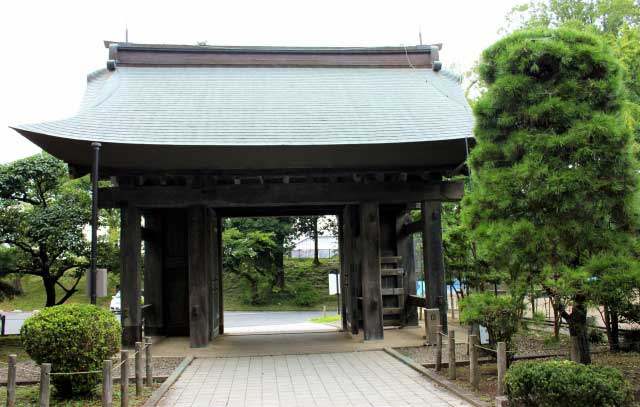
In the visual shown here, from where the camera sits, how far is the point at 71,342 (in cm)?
622

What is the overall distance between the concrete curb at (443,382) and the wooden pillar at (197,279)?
374cm

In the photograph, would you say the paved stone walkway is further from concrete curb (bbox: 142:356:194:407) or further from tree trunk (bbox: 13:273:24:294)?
tree trunk (bbox: 13:273:24:294)

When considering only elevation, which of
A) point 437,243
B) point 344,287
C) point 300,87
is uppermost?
point 300,87

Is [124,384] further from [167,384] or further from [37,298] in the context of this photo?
[37,298]

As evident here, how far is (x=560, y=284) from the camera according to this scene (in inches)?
213

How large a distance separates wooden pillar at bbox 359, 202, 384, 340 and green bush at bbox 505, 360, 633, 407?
525 cm

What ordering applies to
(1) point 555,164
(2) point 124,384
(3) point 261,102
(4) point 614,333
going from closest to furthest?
(1) point 555,164 < (2) point 124,384 < (4) point 614,333 < (3) point 261,102

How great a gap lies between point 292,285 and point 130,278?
763 inches

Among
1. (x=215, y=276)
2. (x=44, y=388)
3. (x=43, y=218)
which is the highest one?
(x=43, y=218)

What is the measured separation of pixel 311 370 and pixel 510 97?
5110mm

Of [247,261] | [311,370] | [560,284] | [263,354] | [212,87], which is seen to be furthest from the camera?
[247,261]

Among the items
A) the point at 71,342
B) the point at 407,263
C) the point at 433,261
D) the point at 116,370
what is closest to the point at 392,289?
the point at 407,263

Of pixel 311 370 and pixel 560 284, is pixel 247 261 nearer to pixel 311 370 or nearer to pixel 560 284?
pixel 311 370

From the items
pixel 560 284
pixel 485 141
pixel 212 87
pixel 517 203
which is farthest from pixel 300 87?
pixel 560 284
